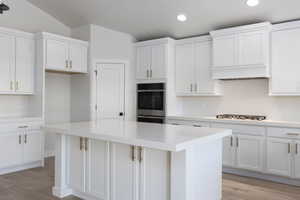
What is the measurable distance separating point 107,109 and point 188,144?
3529mm

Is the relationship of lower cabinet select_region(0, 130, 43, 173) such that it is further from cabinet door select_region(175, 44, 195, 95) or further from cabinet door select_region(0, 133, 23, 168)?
Answer: cabinet door select_region(175, 44, 195, 95)

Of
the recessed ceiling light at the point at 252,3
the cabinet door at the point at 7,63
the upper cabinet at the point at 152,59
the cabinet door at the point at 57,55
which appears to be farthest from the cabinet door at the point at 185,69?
the cabinet door at the point at 7,63

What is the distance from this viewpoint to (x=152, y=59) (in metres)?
5.28

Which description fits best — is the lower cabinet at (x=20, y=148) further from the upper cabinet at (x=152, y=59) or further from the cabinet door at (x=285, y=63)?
the cabinet door at (x=285, y=63)

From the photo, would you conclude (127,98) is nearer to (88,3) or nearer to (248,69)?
(88,3)

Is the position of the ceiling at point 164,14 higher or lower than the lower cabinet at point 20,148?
higher

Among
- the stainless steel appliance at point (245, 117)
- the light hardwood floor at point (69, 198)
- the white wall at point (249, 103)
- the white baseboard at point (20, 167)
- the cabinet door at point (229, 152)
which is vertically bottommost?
the light hardwood floor at point (69, 198)

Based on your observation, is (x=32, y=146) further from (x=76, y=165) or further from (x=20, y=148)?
(x=76, y=165)

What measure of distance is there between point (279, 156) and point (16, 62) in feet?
15.1

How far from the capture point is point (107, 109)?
5.35 m

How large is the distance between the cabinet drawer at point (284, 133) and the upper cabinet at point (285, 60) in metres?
0.57

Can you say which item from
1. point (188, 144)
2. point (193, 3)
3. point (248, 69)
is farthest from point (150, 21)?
point (188, 144)

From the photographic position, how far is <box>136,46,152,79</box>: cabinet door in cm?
535

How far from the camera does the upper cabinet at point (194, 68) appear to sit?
4.74m
